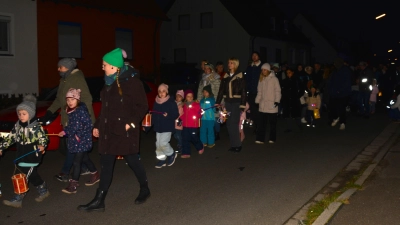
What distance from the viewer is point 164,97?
27.9ft

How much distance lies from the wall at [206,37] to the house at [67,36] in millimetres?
13753

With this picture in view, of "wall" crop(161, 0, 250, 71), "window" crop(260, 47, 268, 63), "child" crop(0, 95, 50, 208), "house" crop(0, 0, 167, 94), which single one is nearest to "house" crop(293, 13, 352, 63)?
"window" crop(260, 47, 268, 63)

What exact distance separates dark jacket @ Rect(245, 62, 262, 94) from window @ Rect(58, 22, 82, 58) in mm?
10178

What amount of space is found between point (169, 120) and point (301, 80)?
6393 millimetres

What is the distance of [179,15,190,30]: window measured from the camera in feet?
135

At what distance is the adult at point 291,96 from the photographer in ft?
42.5

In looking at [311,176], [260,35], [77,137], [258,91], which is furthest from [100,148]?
[260,35]

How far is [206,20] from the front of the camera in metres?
40.2

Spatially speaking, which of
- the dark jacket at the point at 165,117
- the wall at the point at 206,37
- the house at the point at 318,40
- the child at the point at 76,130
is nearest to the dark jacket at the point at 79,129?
the child at the point at 76,130

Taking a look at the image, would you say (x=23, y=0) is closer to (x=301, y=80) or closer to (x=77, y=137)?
(x=301, y=80)

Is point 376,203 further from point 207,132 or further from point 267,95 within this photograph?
point 267,95

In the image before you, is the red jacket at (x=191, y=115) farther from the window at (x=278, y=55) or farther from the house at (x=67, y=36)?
the window at (x=278, y=55)

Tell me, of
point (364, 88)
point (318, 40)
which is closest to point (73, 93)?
point (364, 88)

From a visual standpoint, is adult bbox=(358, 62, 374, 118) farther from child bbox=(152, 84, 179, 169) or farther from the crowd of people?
child bbox=(152, 84, 179, 169)
